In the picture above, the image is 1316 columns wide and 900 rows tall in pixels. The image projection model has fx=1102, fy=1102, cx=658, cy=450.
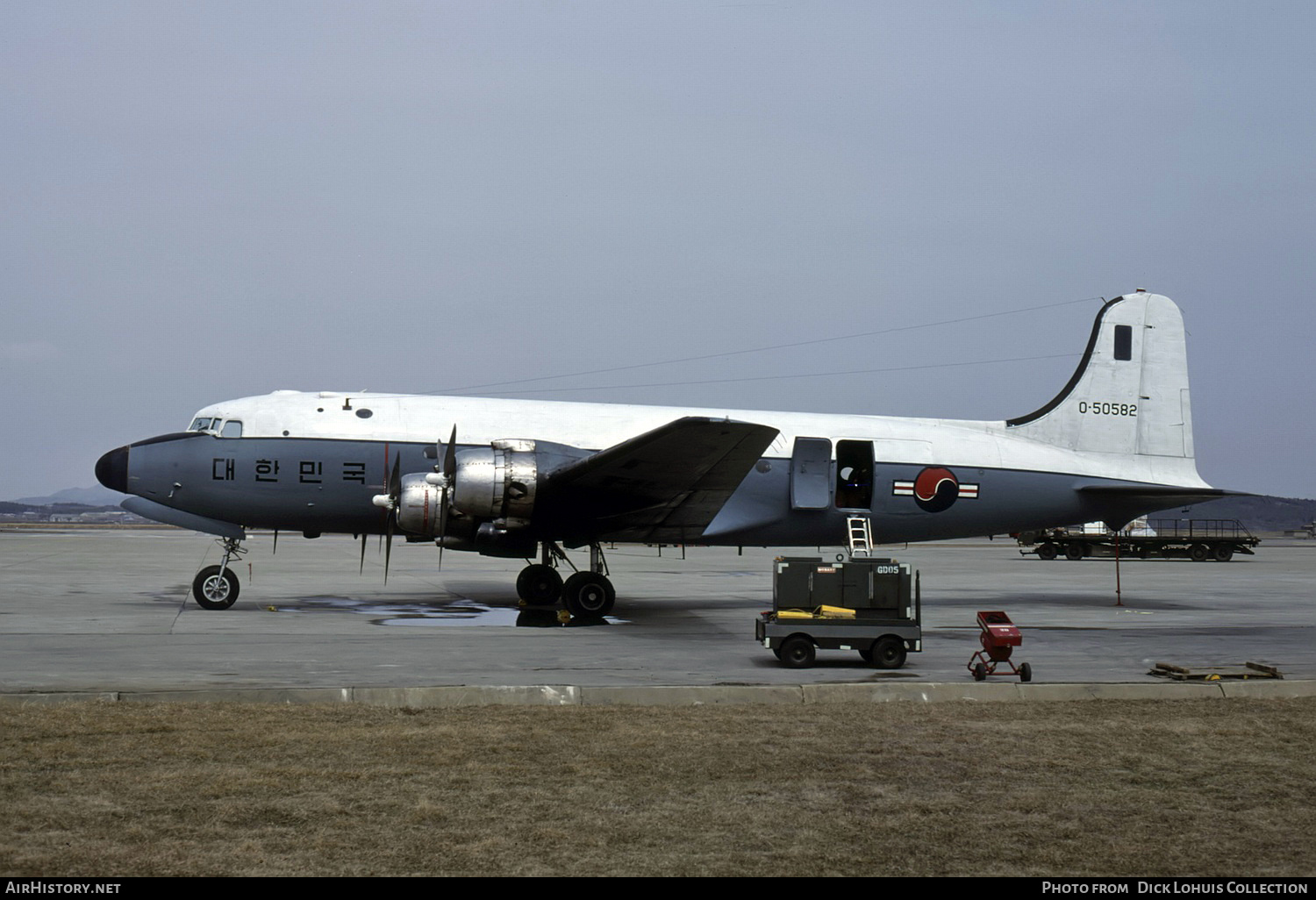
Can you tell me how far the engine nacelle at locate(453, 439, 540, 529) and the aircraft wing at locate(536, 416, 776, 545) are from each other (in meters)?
0.43

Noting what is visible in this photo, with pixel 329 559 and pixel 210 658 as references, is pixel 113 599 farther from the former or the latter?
pixel 329 559

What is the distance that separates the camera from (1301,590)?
28750mm

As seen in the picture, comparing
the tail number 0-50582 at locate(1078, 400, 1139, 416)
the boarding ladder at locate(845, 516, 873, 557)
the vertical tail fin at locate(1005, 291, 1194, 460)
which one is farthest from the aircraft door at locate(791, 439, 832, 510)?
the tail number 0-50582 at locate(1078, 400, 1139, 416)

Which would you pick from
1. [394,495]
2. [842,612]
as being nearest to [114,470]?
[394,495]

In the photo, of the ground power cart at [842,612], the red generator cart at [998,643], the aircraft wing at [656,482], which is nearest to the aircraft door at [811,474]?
the aircraft wing at [656,482]

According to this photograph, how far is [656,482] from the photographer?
1830cm

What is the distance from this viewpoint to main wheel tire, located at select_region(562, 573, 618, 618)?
62.6ft

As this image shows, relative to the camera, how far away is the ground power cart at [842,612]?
527 inches

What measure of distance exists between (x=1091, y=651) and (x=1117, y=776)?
7.89 meters

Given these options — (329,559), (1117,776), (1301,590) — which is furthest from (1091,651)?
(329,559)

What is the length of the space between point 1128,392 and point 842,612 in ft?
46.2

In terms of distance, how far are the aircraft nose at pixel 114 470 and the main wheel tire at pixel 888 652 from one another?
1393 centimetres

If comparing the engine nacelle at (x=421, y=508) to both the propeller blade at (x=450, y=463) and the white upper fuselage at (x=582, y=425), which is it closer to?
the propeller blade at (x=450, y=463)

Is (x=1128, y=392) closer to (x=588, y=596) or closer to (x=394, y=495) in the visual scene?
(x=588, y=596)
